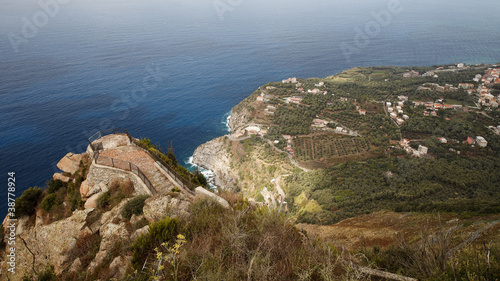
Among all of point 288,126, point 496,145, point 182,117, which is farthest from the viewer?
point 182,117

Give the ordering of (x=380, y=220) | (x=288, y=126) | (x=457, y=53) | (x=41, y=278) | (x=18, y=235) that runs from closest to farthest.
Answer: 1. (x=41, y=278)
2. (x=18, y=235)
3. (x=380, y=220)
4. (x=288, y=126)
5. (x=457, y=53)

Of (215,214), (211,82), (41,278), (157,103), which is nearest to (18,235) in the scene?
(41,278)

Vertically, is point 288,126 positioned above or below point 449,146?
above

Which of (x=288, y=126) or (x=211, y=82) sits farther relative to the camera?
(x=211, y=82)

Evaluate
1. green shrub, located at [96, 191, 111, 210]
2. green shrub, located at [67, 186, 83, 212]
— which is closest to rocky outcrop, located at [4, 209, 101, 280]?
green shrub, located at [96, 191, 111, 210]

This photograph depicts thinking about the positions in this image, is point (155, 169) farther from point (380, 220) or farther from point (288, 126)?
point (288, 126)

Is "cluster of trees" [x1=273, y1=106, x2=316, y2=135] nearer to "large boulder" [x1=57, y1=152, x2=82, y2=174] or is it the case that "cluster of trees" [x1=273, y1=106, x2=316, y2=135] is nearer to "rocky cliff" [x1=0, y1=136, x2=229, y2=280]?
"large boulder" [x1=57, y1=152, x2=82, y2=174]
